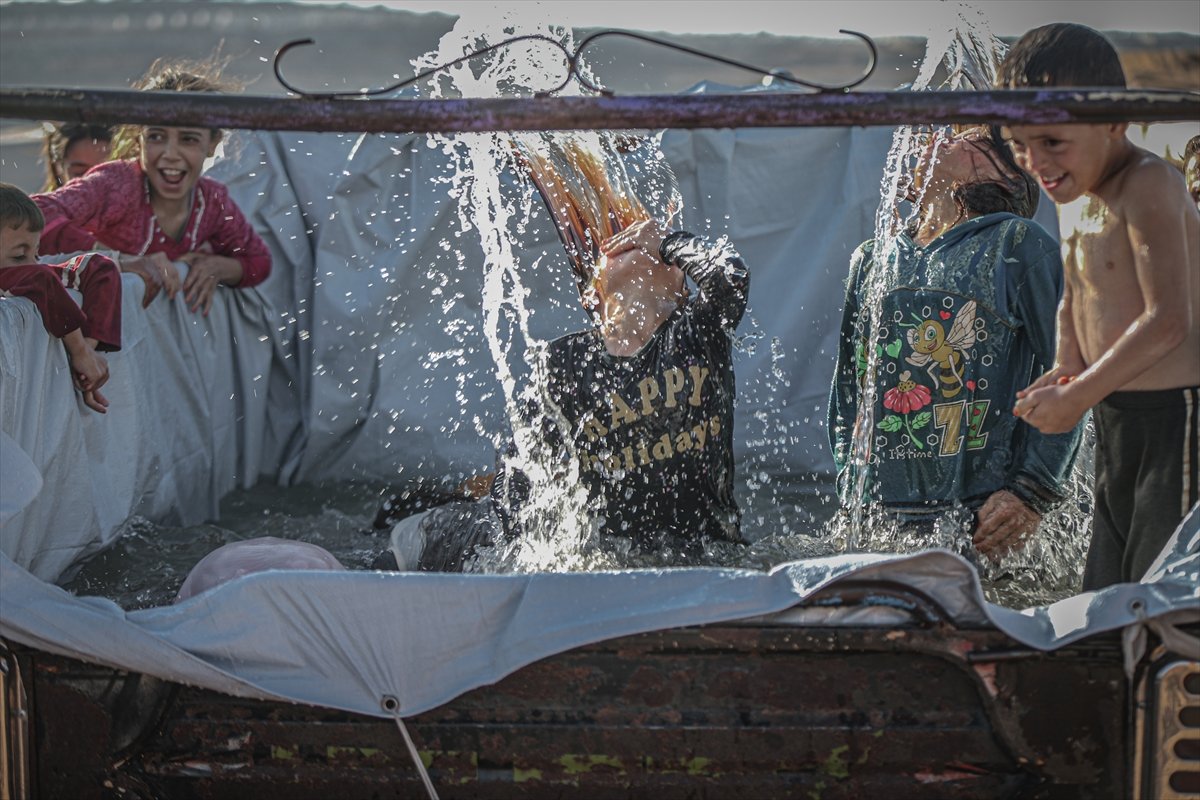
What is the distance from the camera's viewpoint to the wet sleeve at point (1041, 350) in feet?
9.06

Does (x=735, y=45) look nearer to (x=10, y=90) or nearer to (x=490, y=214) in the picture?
(x=490, y=214)

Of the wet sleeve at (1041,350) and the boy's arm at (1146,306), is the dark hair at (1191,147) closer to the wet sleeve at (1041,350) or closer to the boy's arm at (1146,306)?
the wet sleeve at (1041,350)

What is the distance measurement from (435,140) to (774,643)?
4071mm

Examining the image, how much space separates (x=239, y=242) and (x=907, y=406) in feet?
9.88

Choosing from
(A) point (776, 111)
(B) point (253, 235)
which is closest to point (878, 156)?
(B) point (253, 235)

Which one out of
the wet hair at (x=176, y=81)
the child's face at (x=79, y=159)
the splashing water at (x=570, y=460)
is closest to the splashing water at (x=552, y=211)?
the splashing water at (x=570, y=460)

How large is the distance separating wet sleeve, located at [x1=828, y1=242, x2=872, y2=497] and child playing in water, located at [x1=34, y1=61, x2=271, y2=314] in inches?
92.9

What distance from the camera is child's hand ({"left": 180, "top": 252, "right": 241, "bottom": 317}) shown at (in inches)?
179

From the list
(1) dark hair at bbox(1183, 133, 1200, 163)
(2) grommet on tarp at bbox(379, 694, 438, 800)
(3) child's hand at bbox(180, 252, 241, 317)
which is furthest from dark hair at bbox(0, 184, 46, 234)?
(1) dark hair at bbox(1183, 133, 1200, 163)

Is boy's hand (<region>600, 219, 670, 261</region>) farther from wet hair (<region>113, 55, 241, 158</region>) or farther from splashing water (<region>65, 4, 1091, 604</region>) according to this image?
wet hair (<region>113, 55, 241, 158</region>)

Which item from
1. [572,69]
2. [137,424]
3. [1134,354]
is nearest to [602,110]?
[572,69]

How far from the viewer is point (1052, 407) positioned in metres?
2.09

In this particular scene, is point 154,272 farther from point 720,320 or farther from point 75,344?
point 720,320

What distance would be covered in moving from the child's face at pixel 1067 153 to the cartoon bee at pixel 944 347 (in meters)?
0.71
